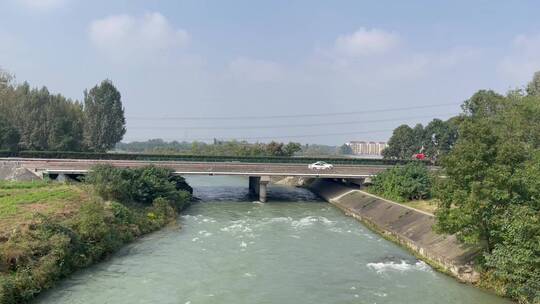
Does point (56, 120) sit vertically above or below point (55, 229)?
above

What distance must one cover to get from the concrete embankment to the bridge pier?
895 cm

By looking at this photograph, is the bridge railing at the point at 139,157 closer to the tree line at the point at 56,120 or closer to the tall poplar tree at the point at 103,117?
the tree line at the point at 56,120

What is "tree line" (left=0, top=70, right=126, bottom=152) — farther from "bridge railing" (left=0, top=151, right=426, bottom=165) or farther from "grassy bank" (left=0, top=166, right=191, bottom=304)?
"grassy bank" (left=0, top=166, right=191, bottom=304)

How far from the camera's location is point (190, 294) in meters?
22.6

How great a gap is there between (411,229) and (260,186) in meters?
23.4

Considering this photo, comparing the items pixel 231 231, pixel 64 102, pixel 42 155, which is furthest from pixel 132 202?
pixel 64 102

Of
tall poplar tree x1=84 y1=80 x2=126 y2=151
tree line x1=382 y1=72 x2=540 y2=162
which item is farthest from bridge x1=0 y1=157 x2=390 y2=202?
tree line x1=382 y1=72 x2=540 y2=162

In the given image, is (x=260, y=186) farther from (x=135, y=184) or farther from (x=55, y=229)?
(x=55, y=229)

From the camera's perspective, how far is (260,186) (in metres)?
55.5

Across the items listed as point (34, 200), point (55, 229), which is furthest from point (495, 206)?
point (34, 200)

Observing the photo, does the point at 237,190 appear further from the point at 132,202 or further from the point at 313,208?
the point at 132,202

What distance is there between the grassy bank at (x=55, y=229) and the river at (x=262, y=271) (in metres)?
0.97

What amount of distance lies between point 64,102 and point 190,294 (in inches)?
2905

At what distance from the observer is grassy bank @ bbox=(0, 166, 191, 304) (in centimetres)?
2191
